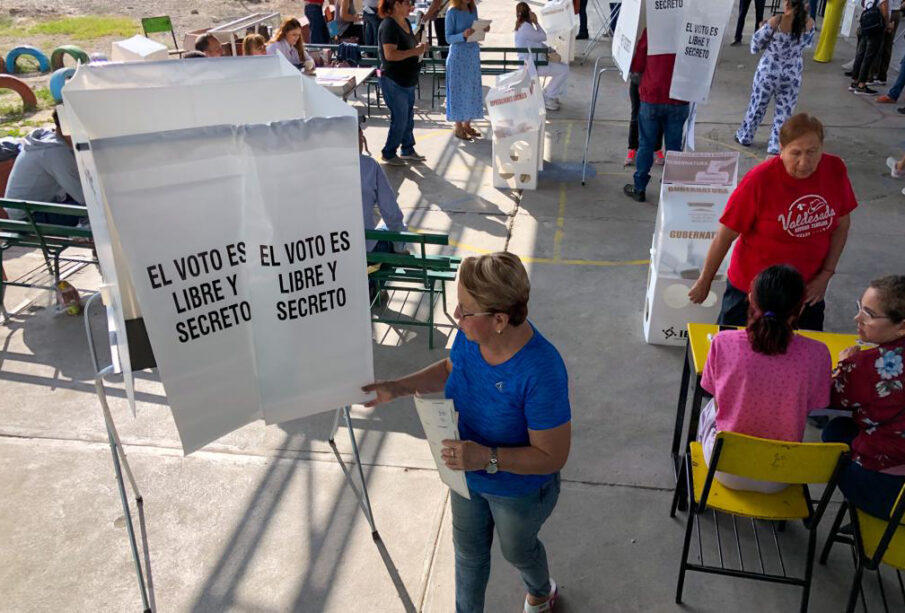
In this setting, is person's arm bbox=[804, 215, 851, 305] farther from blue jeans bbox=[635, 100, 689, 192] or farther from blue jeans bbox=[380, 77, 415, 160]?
blue jeans bbox=[380, 77, 415, 160]

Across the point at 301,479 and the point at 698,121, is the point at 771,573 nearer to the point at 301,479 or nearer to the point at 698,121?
the point at 301,479

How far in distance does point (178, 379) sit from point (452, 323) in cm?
320

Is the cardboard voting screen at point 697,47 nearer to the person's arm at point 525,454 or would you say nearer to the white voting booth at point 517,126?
the white voting booth at point 517,126

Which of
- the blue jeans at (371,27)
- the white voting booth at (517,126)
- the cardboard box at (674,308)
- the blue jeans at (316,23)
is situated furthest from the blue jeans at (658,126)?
the blue jeans at (316,23)

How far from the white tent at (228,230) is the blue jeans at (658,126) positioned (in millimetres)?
4748

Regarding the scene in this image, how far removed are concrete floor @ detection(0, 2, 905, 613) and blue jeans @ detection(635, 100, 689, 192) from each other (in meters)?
1.25

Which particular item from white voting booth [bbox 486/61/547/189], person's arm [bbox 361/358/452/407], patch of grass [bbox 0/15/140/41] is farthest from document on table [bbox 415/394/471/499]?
patch of grass [bbox 0/15/140/41]

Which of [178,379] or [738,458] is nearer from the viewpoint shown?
[178,379]

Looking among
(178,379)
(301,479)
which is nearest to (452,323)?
(301,479)

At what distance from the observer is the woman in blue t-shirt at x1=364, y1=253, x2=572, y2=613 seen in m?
2.42

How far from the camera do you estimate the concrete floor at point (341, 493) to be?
138 inches

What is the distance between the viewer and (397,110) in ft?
27.9

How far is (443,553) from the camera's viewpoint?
12.2 ft

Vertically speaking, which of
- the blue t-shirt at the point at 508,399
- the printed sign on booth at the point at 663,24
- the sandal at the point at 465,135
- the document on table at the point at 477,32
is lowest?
the sandal at the point at 465,135
